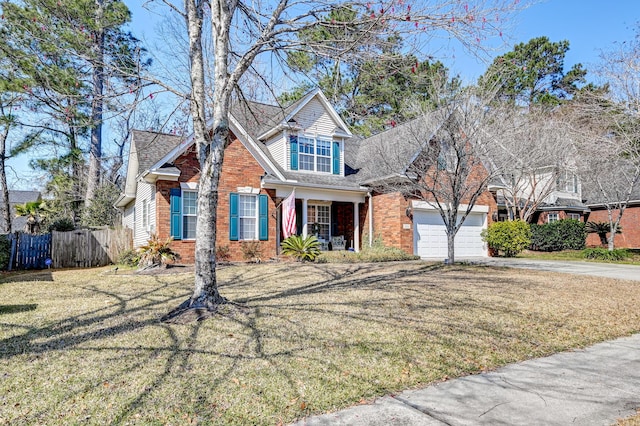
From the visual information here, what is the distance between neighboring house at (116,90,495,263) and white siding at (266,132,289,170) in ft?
0.14

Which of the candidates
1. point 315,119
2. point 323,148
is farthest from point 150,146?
point 323,148

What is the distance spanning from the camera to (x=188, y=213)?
14.0 metres

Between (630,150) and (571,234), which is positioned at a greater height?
(630,150)

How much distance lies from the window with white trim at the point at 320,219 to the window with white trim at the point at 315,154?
2.03m

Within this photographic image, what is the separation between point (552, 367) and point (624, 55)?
55.9ft

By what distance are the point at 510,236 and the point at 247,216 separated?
12114mm

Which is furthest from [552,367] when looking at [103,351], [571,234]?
[571,234]

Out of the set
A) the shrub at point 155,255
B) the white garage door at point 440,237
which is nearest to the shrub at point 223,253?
the shrub at point 155,255

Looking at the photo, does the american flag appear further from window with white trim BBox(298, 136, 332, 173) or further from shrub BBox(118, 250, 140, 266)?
shrub BBox(118, 250, 140, 266)

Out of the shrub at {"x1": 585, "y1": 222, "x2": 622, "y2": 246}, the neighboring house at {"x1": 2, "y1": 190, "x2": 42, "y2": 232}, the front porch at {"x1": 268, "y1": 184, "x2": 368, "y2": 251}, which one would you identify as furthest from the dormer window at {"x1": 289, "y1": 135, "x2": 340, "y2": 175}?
the neighboring house at {"x1": 2, "y1": 190, "x2": 42, "y2": 232}

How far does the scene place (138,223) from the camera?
56.0 feet

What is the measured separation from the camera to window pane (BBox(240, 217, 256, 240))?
49.3 feet

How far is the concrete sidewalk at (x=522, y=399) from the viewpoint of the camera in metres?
3.12

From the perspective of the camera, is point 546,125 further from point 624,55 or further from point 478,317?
point 478,317
